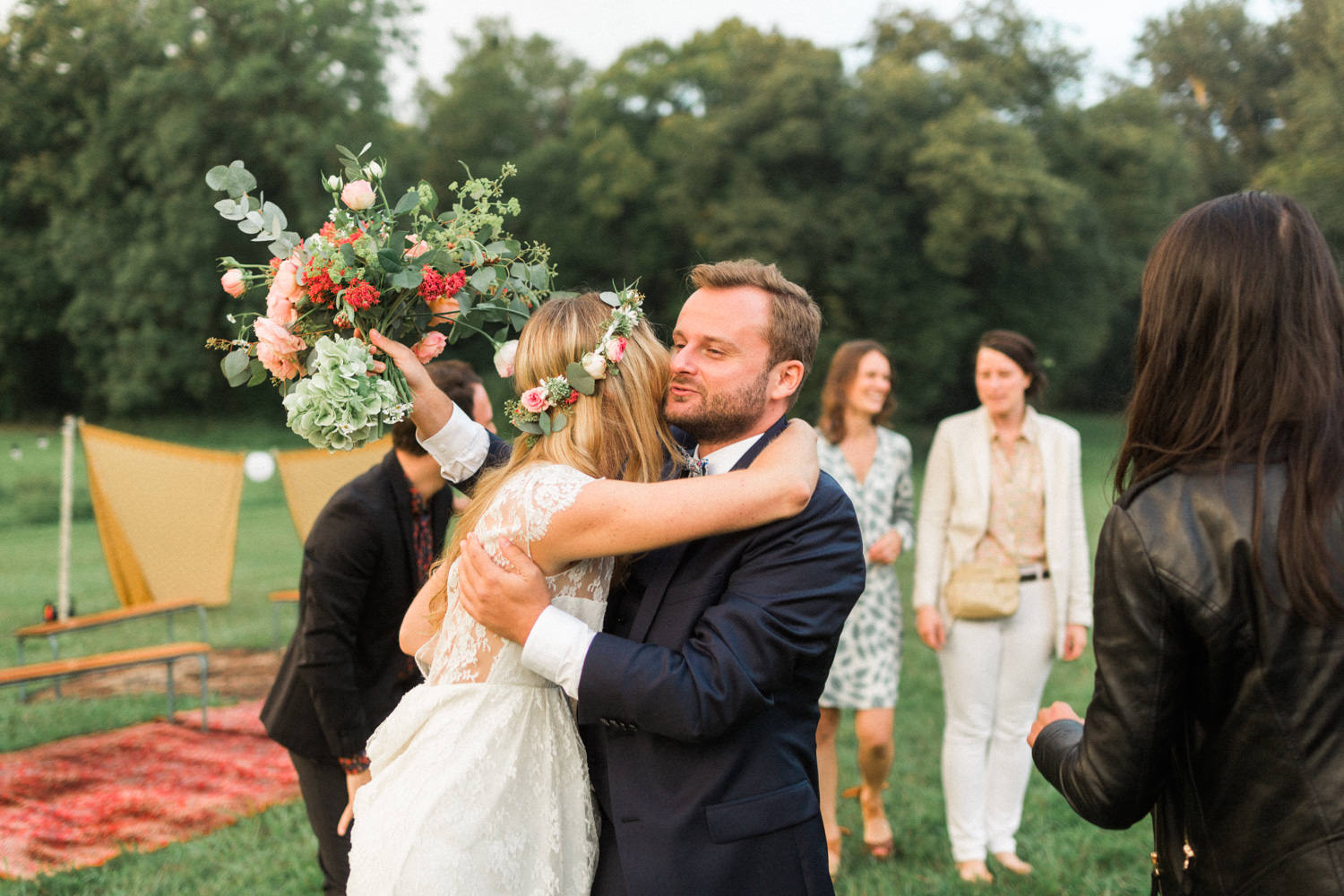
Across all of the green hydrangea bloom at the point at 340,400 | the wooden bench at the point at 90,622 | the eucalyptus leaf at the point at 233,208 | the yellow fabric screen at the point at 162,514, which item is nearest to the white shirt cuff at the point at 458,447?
the green hydrangea bloom at the point at 340,400

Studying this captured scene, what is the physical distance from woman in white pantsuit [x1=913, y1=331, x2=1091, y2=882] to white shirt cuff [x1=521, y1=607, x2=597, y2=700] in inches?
132

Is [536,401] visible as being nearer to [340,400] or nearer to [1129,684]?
[340,400]

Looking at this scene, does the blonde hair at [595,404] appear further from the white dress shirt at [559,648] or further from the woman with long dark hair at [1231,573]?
the woman with long dark hair at [1231,573]

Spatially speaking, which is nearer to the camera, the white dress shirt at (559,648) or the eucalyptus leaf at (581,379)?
the white dress shirt at (559,648)

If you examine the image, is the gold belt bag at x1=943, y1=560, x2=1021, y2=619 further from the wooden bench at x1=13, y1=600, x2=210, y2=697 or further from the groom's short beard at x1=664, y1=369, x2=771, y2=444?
the wooden bench at x1=13, y1=600, x2=210, y2=697

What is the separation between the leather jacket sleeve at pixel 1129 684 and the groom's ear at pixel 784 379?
0.91 metres

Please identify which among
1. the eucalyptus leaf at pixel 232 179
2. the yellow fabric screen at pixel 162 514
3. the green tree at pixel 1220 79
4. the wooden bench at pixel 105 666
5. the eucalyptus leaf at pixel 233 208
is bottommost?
the wooden bench at pixel 105 666

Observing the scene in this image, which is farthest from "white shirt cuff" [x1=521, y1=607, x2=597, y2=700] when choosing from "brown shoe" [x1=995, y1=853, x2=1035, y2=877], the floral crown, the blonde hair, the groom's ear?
"brown shoe" [x1=995, y1=853, x2=1035, y2=877]

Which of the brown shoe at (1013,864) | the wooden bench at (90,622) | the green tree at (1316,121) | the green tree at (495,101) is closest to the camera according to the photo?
the brown shoe at (1013,864)

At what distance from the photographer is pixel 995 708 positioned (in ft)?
17.5

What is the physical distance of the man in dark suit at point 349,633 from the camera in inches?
139

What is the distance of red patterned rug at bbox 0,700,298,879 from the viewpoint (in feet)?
18.5

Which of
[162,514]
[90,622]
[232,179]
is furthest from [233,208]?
[162,514]

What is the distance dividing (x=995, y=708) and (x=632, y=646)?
3611 mm
